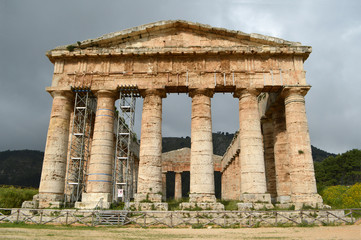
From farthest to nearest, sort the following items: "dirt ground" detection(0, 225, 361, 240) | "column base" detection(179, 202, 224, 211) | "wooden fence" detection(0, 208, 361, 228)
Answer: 1. "column base" detection(179, 202, 224, 211)
2. "wooden fence" detection(0, 208, 361, 228)
3. "dirt ground" detection(0, 225, 361, 240)

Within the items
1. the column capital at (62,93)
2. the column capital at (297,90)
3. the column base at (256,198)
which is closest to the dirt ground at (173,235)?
the column base at (256,198)

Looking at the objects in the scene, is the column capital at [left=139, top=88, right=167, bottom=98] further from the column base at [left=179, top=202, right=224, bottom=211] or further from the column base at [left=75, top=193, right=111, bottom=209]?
the column base at [left=179, top=202, right=224, bottom=211]

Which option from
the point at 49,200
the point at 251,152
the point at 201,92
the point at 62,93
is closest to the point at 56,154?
the point at 49,200

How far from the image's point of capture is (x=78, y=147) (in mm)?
19172

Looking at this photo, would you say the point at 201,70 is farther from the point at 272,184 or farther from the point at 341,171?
the point at 341,171

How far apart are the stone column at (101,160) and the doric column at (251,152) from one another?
821 cm

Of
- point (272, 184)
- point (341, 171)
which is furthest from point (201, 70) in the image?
point (341, 171)

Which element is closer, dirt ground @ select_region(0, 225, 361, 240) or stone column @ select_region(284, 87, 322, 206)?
dirt ground @ select_region(0, 225, 361, 240)

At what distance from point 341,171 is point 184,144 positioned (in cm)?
4604

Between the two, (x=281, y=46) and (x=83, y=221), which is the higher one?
(x=281, y=46)

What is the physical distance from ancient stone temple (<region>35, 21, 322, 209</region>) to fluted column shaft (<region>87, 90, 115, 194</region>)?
0.20ft

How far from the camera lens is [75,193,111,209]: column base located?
1550cm

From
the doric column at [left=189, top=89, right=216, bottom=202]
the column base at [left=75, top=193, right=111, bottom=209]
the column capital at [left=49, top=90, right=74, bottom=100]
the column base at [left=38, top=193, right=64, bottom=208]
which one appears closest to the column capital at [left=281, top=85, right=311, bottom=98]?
the doric column at [left=189, top=89, right=216, bottom=202]

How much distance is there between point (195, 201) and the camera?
50.8ft
